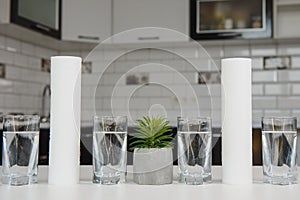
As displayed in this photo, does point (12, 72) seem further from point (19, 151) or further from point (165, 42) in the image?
point (19, 151)

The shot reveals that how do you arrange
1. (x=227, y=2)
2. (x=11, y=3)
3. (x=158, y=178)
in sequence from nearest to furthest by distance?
1. (x=158, y=178)
2. (x=11, y=3)
3. (x=227, y=2)

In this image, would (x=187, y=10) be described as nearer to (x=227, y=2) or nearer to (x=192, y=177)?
(x=227, y=2)

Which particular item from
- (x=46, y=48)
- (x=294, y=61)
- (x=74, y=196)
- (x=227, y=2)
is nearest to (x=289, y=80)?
(x=294, y=61)

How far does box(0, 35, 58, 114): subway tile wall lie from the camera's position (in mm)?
3383

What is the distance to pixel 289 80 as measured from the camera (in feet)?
12.1

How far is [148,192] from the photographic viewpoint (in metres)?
0.76

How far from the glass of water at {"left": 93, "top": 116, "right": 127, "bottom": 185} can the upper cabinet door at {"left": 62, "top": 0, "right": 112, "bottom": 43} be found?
2.85 metres

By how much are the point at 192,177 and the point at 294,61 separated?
3024 millimetres

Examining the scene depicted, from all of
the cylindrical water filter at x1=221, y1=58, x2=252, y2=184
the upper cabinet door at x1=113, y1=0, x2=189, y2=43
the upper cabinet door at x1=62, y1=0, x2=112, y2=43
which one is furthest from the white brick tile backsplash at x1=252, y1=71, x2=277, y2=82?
the cylindrical water filter at x1=221, y1=58, x2=252, y2=184

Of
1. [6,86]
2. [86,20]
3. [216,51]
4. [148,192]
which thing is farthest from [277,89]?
[148,192]

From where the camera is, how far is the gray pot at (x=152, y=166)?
0.88 m

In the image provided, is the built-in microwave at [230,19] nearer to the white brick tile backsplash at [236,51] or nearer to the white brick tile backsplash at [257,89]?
the white brick tile backsplash at [236,51]

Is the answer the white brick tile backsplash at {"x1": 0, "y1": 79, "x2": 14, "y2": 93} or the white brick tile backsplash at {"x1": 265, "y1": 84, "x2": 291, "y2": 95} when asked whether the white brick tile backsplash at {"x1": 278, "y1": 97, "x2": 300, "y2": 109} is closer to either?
the white brick tile backsplash at {"x1": 265, "y1": 84, "x2": 291, "y2": 95}

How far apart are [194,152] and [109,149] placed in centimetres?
16
